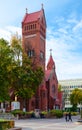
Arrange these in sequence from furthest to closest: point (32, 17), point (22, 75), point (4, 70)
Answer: point (32, 17) → point (22, 75) → point (4, 70)

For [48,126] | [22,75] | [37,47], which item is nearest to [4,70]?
[48,126]

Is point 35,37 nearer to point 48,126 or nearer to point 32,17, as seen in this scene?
point 32,17

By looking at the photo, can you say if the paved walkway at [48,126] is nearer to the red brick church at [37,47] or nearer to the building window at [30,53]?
the red brick church at [37,47]

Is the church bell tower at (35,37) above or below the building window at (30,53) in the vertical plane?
above

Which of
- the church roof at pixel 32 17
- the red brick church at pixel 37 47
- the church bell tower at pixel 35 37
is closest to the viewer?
the red brick church at pixel 37 47

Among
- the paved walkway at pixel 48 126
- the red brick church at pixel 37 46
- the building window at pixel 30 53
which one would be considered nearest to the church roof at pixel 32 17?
the red brick church at pixel 37 46

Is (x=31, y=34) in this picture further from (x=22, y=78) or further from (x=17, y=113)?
(x=17, y=113)

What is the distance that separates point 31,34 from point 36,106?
18.3 metres

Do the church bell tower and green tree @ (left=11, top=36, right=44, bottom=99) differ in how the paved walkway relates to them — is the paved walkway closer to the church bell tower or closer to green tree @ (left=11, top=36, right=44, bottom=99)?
green tree @ (left=11, top=36, right=44, bottom=99)

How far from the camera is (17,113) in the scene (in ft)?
172

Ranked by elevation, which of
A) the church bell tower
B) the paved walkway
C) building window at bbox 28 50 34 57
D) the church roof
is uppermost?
the church roof

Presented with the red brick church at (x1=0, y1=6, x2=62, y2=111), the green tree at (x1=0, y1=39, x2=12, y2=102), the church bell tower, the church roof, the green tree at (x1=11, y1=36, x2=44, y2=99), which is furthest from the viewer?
the church roof

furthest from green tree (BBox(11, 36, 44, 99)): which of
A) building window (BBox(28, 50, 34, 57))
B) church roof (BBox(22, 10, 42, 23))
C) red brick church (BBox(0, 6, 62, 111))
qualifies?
church roof (BBox(22, 10, 42, 23))

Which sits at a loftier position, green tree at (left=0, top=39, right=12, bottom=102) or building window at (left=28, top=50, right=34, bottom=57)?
building window at (left=28, top=50, right=34, bottom=57)
